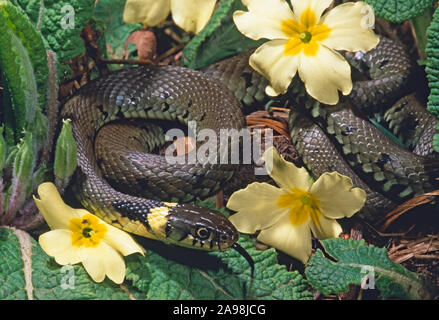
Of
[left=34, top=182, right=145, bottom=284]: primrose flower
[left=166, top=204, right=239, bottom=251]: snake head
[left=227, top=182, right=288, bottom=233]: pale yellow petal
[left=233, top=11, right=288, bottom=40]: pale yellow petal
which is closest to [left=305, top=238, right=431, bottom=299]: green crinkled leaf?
[left=227, top=182, right=288, bottom=233]: pale yellow petal

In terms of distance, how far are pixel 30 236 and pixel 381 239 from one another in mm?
1082

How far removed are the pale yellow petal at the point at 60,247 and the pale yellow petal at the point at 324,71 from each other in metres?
0.83

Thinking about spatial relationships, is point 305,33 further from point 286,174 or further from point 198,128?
point 198,128

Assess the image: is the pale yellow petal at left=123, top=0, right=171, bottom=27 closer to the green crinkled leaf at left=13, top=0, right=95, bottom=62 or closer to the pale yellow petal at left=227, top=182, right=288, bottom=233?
the green crinkled leaf at left=13, top=0, right=95, bottom=62

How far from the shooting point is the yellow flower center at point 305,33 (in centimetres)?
177

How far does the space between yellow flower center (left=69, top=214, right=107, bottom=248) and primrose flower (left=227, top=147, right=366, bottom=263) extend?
1.28 ft

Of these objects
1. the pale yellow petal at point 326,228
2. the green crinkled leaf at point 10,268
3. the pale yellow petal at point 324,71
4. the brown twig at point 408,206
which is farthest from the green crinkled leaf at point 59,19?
the brown twig at point 408,206

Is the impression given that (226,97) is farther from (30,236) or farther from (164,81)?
(30,236)

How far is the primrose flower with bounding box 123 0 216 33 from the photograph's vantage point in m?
1.92

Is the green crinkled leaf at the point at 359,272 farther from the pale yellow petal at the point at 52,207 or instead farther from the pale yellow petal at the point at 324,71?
the pale yellow petal at the point at 52,207

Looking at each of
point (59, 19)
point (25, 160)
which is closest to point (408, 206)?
point (25, 160)

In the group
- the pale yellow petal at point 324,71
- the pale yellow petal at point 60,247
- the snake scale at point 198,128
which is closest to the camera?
the pale yellow petal at point 60,247

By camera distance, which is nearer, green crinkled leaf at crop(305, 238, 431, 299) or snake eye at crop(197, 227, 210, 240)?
green crinkled leaf at crop(305, 238, 431, 299)

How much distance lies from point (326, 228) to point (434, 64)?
0.63 meters
